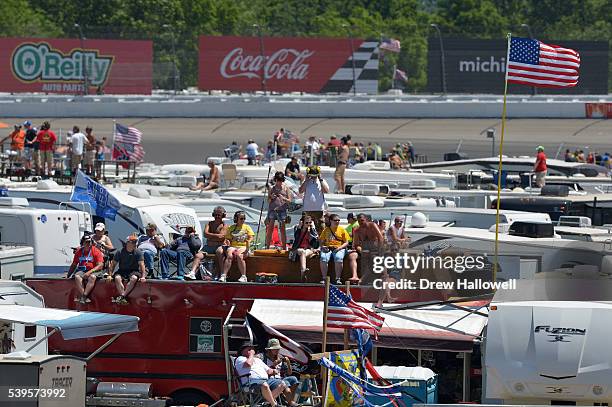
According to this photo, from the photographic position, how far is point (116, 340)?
19.7 m

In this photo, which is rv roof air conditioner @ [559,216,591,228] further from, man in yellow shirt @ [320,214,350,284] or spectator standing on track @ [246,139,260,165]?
spectator standing on track @ [246,139,260,165]

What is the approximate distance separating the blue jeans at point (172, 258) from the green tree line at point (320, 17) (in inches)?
2631

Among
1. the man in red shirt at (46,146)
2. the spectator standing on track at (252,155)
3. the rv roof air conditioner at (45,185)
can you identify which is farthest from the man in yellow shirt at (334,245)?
the spectator standing on track at (252,155)

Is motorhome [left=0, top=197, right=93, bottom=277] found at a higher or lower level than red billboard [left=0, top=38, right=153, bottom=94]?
lower

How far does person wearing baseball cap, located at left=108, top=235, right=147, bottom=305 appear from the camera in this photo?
1989 centimetres

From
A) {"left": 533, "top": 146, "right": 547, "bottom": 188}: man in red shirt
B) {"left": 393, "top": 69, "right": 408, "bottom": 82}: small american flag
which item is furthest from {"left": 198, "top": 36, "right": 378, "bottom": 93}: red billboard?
{"left": 533, "top": 146, "right": 547, "bottom": 188}: man in red shirt

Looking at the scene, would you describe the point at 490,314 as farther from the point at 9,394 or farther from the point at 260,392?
the point at 9,394

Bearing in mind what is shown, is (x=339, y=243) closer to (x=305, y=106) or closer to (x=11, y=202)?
(x=11, y=202)

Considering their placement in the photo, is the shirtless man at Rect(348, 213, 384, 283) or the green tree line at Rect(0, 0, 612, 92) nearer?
the shirtless man at Rect(348, 213, 384, 283)

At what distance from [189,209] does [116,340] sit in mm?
7317

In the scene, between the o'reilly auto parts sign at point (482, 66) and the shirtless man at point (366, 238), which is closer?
the shirtless man at point (366, 238)

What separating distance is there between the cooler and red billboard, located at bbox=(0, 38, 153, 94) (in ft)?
140

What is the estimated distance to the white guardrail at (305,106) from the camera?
2188 inches

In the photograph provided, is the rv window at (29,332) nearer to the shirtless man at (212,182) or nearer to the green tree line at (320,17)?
the shirtless man at (212,182)
